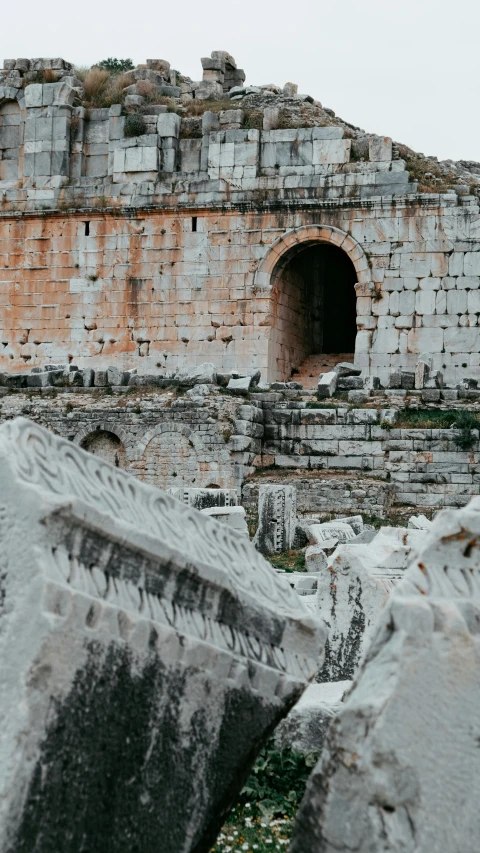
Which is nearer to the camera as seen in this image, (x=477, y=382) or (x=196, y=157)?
(x=477, y=382)

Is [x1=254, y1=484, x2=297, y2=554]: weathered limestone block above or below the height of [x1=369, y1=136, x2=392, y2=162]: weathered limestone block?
below

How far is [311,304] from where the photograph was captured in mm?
25891

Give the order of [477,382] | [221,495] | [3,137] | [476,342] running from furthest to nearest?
[3,137] < [476,342] < [477,382] < [221,495]

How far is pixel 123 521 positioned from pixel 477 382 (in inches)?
597

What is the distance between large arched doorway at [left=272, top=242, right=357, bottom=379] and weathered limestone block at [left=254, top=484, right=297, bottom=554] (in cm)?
933

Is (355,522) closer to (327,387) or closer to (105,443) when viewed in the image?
(327,387)

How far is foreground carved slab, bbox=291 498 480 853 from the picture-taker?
127 inches

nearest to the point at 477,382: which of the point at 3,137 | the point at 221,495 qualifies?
the point at 221,495

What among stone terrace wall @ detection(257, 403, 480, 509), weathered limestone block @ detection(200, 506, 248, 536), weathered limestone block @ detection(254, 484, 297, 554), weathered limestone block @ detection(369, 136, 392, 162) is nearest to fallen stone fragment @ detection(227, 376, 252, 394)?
stone terrace wall @ detection(257, 403, 480, 509)

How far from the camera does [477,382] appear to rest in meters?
18.3

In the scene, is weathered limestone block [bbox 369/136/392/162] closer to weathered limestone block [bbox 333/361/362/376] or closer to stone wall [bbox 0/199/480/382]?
stone wall [bbox 0/199/480/382]

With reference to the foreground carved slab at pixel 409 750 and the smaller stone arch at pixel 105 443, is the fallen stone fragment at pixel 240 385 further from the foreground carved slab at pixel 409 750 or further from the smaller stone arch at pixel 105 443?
the foreground carved slab at pixel 409 750

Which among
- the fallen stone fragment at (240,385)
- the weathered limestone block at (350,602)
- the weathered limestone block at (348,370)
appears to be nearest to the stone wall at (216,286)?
the weathered limestone block at (348,370)

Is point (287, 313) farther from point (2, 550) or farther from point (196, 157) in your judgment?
point (2, 550)
